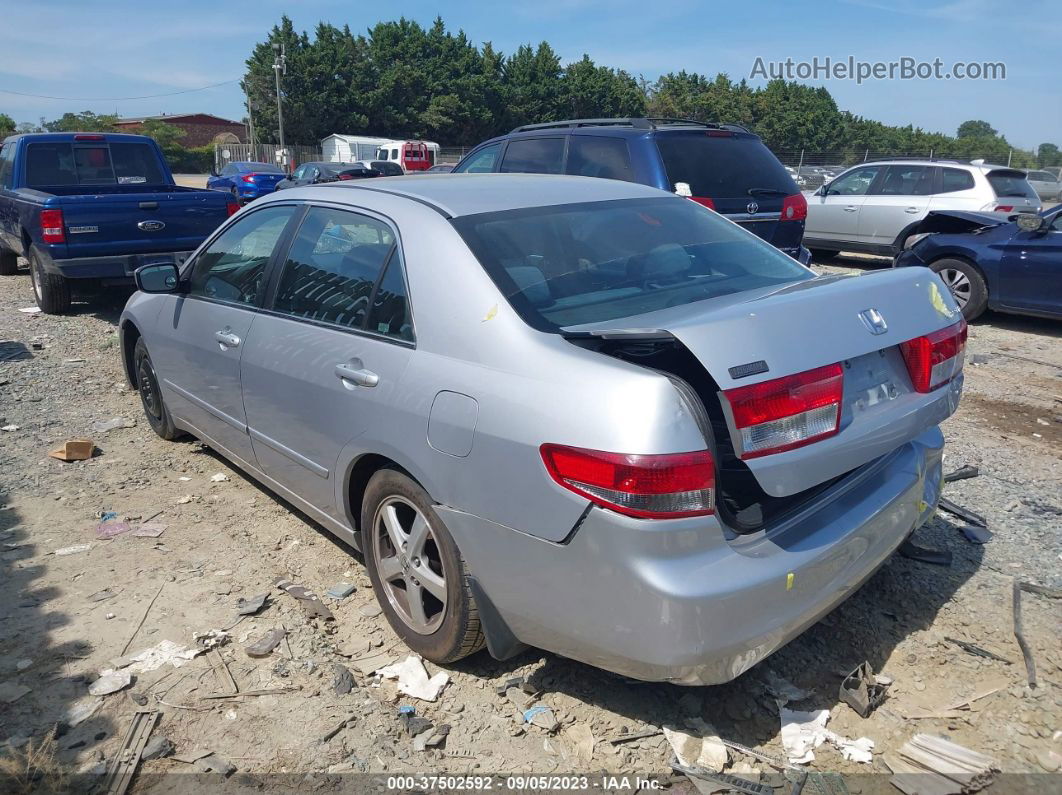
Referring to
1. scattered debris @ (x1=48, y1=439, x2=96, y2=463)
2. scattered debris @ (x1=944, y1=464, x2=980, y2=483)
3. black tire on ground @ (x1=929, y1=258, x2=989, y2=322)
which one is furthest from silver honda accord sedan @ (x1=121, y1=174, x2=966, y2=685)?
black tire on ground @ (x1=929, y1=258, x2=989, y2=322)

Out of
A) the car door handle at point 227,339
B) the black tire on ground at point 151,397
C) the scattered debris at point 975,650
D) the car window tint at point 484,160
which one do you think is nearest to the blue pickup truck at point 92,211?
the car window tint at point 484,160

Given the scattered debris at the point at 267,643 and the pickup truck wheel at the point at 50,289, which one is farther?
the pickup truck wheel at the point at 50,289

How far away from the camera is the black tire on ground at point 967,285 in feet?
29.2

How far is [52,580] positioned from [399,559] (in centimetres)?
183

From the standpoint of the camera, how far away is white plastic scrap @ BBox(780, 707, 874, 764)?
8.58ft

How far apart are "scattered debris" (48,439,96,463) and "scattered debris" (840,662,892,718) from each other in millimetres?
4635

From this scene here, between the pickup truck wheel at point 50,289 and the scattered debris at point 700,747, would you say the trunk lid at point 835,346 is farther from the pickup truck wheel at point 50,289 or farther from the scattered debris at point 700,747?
the pickup truck wheel at point 50,289

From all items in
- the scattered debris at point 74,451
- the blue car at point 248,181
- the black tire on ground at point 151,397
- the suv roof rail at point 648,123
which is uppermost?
the blue car at point 248,181

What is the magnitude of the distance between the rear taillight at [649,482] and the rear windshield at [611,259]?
0.57 m

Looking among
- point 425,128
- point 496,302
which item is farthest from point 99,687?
point 425,128

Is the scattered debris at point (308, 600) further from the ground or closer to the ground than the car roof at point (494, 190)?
closer to the ground

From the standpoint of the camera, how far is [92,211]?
27.8 feet

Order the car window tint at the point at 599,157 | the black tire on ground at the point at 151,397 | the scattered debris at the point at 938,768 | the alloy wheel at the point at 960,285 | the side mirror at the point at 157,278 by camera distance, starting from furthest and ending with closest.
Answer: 1. the alloy wheel at the point at 960,285
2. the car window tint at the point at 599,157
3. the black tire on ground at the point at 151,397
4. the side mirror at the point at 157,278
5. the scattered debris at the point at 938,768

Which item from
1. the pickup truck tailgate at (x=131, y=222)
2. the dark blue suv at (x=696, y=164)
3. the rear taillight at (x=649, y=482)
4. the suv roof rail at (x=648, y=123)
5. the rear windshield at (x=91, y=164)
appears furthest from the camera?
the rear windshield at (x=91, y=164)
